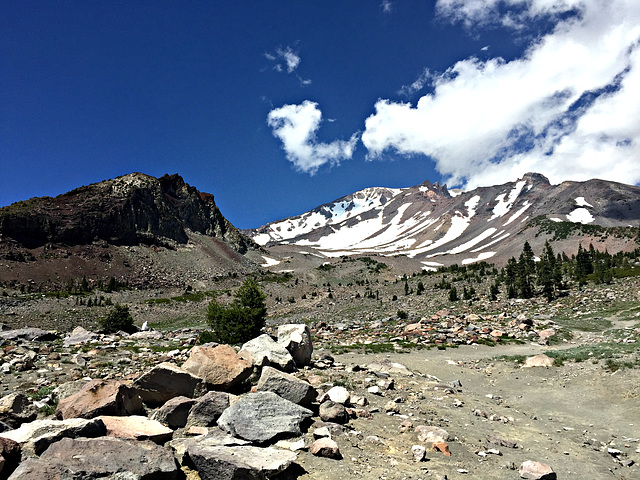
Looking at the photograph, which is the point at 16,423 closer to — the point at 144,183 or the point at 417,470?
the point at 417,470

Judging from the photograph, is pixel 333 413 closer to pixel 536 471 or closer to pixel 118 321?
pixel 536 471

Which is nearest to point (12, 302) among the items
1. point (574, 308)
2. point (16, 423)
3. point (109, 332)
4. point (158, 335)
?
point (109, 332)

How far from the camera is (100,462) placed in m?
5.73

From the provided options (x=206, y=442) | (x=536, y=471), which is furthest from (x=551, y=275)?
(x=206, y=442)

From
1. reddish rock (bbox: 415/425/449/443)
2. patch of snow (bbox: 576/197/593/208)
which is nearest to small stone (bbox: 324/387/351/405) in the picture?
reddish rock (bbox: 415/425/449/443)

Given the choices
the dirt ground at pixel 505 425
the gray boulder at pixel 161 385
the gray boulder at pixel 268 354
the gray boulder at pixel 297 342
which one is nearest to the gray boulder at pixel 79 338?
the gray boulder at pixel 297 342

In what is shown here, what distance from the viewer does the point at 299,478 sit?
274 inches

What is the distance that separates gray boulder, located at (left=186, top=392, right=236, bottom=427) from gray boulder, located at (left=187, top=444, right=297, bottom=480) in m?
2.12

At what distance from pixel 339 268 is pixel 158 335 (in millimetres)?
80132

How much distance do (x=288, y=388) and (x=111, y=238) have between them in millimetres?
103772

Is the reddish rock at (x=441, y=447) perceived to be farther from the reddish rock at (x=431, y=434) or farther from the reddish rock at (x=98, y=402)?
the reddish rock at (x=98, y=402)

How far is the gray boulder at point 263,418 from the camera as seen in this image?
813cm

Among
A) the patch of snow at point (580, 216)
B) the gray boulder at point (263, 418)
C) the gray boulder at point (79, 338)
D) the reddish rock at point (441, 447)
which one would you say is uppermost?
the patch of snow at point (580, 216)

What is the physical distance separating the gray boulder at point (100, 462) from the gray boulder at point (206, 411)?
94.8 inches
